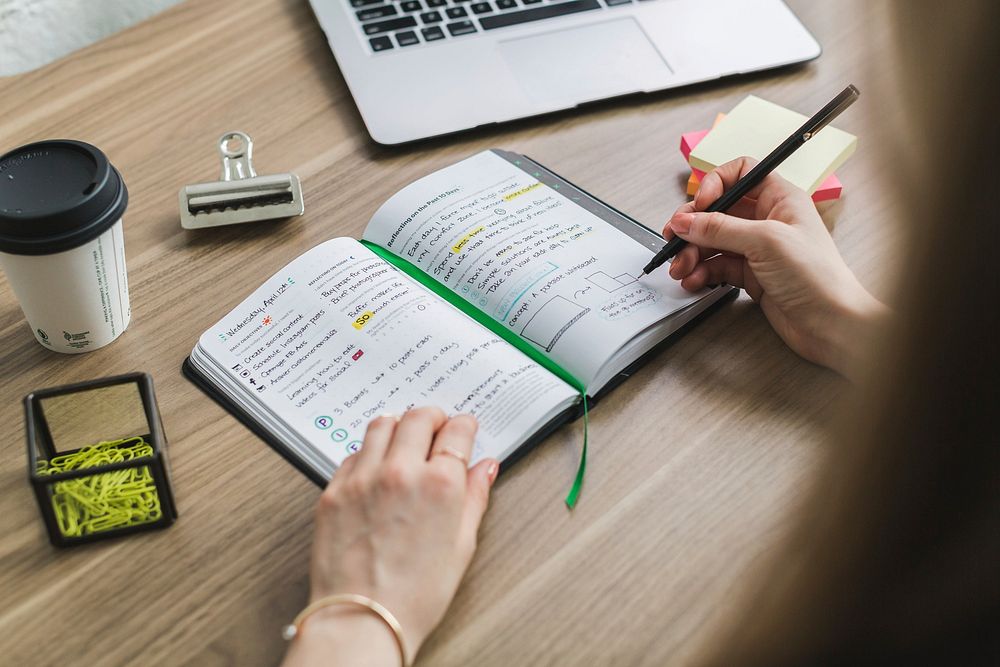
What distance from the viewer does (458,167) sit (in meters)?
0.96

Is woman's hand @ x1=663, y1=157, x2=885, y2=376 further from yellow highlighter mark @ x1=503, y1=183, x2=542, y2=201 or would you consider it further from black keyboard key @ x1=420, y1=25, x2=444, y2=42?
black keyboard key @ x1=420, y1=25, x2=444, y2=42

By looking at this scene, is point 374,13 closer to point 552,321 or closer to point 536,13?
point 536,13

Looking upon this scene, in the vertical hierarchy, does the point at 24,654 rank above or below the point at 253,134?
below

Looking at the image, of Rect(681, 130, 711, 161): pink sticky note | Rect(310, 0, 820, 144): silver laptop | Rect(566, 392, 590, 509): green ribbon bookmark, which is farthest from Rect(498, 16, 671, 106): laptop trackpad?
Rect(566, 392, 590, 509): green ribbon bookmark

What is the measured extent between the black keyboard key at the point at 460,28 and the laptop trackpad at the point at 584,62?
0.05 m

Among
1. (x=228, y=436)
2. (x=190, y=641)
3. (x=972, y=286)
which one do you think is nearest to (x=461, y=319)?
(x=228, y=436)

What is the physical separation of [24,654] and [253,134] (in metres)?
0.58

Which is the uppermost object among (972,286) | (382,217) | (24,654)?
(972,286)

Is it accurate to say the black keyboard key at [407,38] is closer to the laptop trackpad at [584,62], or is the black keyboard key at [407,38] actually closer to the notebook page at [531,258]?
the laptop trackpad at [584,62]

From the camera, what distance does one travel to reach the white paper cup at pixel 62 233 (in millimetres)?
686

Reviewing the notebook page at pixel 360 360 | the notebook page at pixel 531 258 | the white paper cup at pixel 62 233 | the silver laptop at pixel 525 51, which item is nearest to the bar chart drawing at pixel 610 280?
the notebook page at pixel 531 258

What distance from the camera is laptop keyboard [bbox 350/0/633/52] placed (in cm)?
110

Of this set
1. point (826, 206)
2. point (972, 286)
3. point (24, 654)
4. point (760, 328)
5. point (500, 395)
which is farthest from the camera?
point (826, 206)

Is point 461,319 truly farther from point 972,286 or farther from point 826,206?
point 972,286
